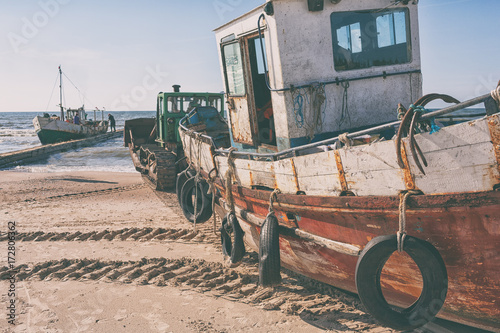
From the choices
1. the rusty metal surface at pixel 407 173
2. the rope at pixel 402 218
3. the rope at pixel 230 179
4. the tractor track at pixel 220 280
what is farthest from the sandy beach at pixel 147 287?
the rusty metal surface at pixel 407 173

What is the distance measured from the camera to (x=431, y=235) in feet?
10.5

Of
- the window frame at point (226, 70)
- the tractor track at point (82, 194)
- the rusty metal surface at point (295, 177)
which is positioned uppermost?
the window frame at point (226, 70)

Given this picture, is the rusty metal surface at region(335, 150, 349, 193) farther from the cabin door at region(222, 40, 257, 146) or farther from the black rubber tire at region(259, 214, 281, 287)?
the cabin door at region(222, 40, 257, 146)

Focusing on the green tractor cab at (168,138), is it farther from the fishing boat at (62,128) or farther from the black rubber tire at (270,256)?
the fishing boat at (62,128)

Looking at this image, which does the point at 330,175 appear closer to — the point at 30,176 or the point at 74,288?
the point at 74,288

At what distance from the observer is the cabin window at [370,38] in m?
5.02

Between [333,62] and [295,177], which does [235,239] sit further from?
[333,62]

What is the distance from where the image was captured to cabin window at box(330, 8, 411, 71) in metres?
5.02

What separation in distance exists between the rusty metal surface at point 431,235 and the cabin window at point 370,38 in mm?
2098

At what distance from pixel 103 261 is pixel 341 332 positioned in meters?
3.80

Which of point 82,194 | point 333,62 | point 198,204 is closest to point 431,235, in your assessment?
point 333,62

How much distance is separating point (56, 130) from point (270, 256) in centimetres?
3147

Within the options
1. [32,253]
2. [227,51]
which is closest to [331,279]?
[227,51]

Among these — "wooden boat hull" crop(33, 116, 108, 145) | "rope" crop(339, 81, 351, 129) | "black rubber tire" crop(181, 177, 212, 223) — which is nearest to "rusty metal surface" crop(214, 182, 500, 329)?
"rope" crop(339, 81, 351, 129)
